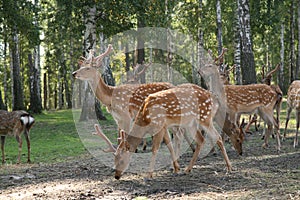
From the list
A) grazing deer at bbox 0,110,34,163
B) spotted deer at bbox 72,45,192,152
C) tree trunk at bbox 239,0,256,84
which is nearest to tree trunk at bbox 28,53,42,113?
tree trunk at bbox 239,0,256,84

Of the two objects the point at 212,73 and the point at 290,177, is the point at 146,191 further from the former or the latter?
the point at 212,73

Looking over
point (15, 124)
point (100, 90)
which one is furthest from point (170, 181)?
point (15, 124)

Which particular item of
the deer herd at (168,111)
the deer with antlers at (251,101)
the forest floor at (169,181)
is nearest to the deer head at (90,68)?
the deer herd at (168,111)

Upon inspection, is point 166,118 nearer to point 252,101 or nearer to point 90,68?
point 90,68

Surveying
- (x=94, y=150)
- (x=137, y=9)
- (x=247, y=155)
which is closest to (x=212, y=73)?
(x=247, y=155)

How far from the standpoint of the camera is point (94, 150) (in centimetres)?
1199

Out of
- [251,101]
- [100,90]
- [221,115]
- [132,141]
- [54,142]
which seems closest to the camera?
[132,141]

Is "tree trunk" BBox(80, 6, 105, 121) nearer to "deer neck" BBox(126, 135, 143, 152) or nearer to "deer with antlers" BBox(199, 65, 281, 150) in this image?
"deer with antlers" BBox(199, 65, 281, 150)

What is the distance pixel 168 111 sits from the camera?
774 centimetres

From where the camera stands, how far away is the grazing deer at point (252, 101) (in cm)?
1084

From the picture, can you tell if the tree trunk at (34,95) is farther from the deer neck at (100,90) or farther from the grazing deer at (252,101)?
the grazing deer at (252,101)

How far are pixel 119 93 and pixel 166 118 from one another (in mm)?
2376

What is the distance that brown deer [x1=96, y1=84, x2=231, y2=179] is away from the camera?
7.60 metres

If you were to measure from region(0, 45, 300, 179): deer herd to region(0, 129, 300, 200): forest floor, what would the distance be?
39 cm
